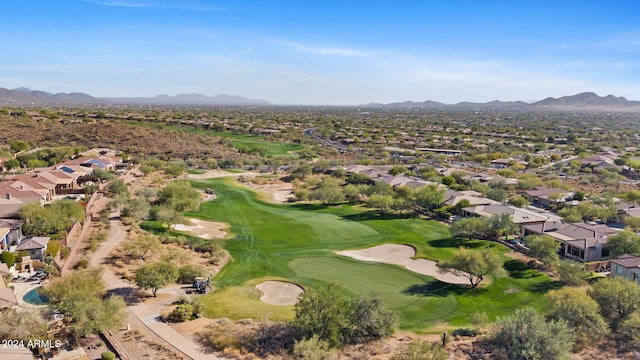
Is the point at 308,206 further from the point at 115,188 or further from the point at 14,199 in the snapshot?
the point at 14,199

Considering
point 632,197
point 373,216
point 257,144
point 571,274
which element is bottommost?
point 373,216

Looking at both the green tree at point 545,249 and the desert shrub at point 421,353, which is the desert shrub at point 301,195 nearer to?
the green tree at point 545,249

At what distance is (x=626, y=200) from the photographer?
62.7m

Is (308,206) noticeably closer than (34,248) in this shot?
No

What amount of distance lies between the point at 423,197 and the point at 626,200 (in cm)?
2808

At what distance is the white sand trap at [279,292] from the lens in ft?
111

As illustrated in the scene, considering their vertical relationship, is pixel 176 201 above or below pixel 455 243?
above

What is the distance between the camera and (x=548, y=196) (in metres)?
63.4

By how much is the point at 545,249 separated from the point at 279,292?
77.2 ft

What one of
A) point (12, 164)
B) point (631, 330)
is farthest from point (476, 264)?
point (12, 164)

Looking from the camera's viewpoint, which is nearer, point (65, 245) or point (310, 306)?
point (310, 306)


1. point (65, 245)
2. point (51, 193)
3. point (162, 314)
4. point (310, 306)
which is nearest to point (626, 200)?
point (310, 306)

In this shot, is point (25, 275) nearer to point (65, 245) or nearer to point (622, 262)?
point (65, 245)

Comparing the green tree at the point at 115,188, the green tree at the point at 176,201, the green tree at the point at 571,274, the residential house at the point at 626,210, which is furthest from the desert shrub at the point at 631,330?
the green tree at the point at 115,188
